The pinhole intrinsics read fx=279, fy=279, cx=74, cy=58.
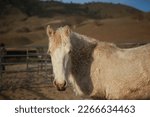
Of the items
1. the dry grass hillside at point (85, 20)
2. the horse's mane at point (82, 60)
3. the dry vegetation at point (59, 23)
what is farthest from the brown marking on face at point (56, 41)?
the dry vegetation at point (59, 23)

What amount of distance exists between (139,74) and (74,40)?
1.83 ft

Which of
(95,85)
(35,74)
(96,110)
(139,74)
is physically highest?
(139,74)

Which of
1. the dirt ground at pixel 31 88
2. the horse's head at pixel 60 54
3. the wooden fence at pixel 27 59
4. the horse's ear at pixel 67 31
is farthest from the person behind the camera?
the wooden fence at pixel 27 59

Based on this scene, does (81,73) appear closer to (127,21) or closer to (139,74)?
(139,74)

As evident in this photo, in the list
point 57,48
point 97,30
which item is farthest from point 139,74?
point 97,30

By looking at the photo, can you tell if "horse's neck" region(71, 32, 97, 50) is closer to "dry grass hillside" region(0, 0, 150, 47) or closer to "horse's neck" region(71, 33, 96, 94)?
"horse's neck" region(71, 33, 96, 94)

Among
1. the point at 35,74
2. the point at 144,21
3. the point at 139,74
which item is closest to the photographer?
the point at 139,74

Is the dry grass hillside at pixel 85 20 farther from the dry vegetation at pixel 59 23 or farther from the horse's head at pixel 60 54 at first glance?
the horse's head at pixel 60 54

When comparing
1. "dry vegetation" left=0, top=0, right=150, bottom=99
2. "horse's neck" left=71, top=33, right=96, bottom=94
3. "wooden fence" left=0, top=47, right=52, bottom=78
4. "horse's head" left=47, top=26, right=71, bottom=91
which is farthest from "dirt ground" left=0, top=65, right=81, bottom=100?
"horse's head" left=47, top=26, right=71, bottom=91

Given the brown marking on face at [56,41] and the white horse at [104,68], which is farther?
the white horse at [104,68]

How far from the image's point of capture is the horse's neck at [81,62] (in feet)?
7.09

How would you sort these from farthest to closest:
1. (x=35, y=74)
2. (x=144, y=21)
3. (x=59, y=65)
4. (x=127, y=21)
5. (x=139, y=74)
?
(x=35, y=74) → (x=127, y=21) → (x=144, y=21) → (x=139, y=74) → (x=59, y=65)

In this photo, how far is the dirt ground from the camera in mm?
4004

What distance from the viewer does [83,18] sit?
4.15 meters
